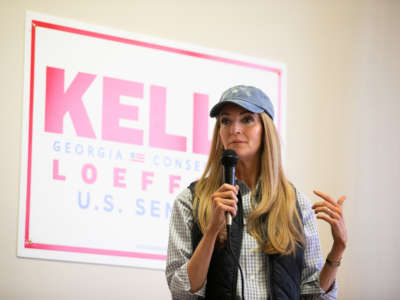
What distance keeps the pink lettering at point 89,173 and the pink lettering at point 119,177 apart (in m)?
0.10

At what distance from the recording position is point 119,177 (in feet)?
9.55

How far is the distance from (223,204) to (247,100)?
0.46 meters

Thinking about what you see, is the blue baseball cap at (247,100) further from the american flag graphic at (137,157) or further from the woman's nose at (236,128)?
the american flag graphic at (137,157)

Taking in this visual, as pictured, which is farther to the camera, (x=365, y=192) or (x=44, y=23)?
(x=365, y=192)

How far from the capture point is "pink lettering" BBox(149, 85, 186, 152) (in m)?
3.04

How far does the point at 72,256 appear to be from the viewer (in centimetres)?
273

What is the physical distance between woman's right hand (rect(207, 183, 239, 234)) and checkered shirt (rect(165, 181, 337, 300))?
203 millimetres

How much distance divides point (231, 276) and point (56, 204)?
1.13m

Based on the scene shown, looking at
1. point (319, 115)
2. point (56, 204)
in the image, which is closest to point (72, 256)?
point (56, 204)

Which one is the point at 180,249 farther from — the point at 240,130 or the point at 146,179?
the point at 146,179

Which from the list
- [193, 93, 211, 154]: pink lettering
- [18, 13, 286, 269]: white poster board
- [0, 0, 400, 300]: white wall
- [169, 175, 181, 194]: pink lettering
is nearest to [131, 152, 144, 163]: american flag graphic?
[18, 13, 286, 269]: white poster board

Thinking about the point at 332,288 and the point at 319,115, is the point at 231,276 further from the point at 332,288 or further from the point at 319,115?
the point at 319,115

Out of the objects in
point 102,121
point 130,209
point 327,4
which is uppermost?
point 327,4

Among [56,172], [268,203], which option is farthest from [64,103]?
[268,203]
